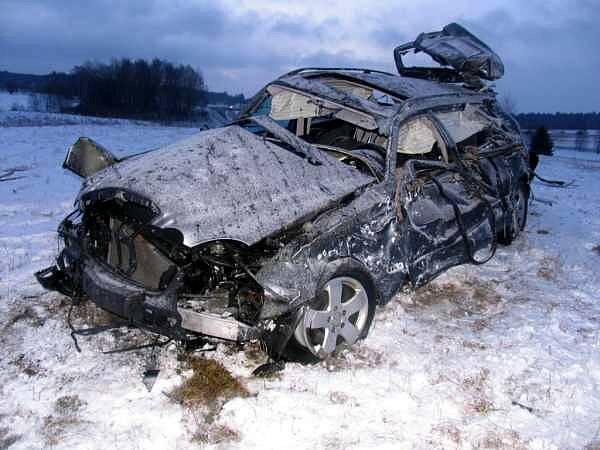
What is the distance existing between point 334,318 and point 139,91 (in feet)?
195

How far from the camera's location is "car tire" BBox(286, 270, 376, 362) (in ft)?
9.95

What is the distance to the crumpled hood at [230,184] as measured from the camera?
2.83 metres

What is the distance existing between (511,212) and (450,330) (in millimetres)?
2237

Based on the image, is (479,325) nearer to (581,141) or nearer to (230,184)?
(230,184)

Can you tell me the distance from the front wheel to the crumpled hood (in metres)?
0.52

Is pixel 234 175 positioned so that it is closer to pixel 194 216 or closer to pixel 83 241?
pixel 194 216

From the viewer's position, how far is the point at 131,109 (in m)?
56.5

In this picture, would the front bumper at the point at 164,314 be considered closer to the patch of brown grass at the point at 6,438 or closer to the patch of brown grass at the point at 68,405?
the patch of brown grass at the point at 68,405

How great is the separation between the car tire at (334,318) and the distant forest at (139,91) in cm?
5399

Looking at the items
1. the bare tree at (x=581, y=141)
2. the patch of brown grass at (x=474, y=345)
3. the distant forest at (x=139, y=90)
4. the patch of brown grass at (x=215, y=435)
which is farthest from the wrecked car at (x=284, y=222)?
the bare tree at (x=581, y=141)

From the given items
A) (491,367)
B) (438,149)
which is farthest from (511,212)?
(491,367)

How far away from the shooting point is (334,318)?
3166 millimetres

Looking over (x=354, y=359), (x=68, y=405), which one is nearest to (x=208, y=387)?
(x=68, y=405)

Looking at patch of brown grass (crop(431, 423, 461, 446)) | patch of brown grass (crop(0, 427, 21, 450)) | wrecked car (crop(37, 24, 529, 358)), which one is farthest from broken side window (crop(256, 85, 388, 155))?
patch of brown grass (crop(0, 427, 21, 450))
